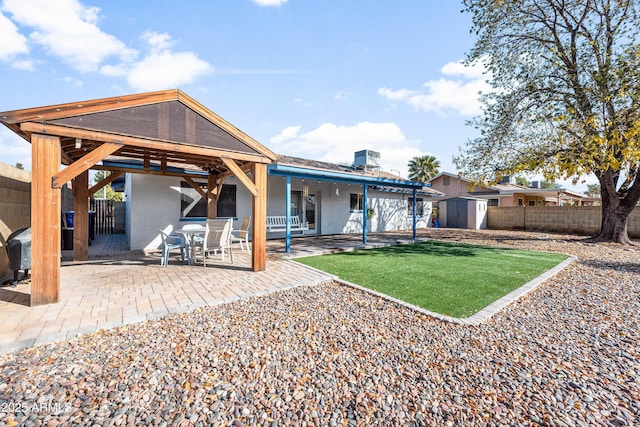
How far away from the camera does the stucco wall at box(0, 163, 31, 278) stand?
17.4ft

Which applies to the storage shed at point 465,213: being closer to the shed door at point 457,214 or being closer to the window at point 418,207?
the shed door at point 457,214

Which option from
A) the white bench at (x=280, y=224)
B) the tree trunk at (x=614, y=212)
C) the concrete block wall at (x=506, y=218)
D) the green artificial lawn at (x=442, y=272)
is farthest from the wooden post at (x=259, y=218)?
the concrete block wall at (x=506, y=218)

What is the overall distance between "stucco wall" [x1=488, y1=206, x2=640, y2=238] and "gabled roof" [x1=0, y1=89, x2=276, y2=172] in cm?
1952

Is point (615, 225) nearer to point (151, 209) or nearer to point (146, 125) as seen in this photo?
point (146, 125)

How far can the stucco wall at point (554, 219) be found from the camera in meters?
15.9

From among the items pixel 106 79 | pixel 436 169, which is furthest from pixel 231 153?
pixel 436 169

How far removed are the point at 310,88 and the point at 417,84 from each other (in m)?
4.17

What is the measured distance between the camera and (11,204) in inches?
227

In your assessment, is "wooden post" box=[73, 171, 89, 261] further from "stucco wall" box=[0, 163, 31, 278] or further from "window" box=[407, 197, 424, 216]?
"window" box=[407, 197, 424, 216]

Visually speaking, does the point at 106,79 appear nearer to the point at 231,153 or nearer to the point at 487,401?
the point at 231,153

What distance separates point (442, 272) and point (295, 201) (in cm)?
771

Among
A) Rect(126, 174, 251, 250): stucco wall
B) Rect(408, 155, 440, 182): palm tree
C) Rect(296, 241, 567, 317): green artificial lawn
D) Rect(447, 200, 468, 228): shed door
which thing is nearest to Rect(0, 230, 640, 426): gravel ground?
Rect(296, 241, 567, 317): green artificial lawn

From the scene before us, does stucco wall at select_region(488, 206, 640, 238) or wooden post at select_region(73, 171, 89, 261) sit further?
stucco wall at select_region(488, 206, 640, 238)

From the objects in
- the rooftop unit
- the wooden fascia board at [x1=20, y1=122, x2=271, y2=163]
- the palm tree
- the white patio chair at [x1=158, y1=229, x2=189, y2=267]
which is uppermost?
the palm tree
